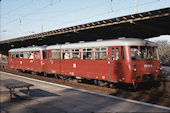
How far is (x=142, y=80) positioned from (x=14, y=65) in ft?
61.5

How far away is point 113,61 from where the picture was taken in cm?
1130

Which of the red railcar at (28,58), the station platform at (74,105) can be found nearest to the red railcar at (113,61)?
the station platform at (74,105)

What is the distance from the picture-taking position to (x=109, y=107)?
7.18 metres

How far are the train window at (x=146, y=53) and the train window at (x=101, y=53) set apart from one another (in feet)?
6.93

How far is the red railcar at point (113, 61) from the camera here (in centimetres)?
1068

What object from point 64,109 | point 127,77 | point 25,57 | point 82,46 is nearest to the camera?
point 64,109

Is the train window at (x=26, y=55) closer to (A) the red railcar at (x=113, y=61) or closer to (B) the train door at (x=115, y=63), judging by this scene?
(A) the red railcar at (x=113, y=61)

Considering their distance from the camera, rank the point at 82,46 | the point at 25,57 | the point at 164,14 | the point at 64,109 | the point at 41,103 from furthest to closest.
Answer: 1. the point at 25,57
2. the point at 164,14
3. the point at 82,46
4. the point at 41,103
5. the point at 64,109

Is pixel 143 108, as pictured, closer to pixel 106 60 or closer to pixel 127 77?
pixel 127 77

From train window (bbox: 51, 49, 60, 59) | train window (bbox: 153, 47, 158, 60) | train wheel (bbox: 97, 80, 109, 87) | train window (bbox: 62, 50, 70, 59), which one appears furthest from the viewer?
train window (bbox: 51, 49, 60, 59)

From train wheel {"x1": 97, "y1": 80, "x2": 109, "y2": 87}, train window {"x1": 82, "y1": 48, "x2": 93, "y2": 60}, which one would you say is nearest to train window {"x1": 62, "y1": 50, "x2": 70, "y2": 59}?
train window {"x1": 82, "y1": 48, "x2": 93, "y2": 60}

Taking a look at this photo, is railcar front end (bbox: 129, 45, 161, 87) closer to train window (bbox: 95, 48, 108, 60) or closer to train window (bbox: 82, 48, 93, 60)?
train window (bbox: 95, 48, 108, 60)

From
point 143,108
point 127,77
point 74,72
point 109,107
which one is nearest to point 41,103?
point 109,107

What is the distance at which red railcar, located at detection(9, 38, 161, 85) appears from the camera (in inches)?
420
